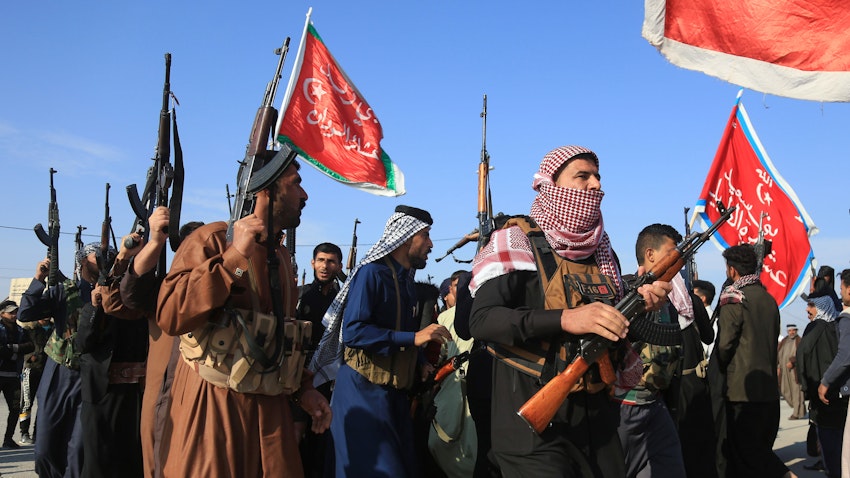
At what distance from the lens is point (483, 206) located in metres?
10.1

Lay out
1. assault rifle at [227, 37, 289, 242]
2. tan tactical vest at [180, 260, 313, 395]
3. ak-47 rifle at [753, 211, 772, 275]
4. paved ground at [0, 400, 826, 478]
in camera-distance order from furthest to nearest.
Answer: ak-47 rifle at [753, 211, 772, 275], paved ground at [0, 400, 826, 478], assault rifle at [227, 37, 289, 242], tan tactical vest at [180, 260, 313, 395]

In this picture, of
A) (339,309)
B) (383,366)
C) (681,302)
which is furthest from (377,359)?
(681,302)

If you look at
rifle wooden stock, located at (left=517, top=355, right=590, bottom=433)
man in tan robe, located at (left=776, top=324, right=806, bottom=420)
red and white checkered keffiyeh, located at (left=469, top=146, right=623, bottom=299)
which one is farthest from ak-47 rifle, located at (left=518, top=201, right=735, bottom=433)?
man in tan robe, located at (left=776, top=324, right=806, bottom=420)

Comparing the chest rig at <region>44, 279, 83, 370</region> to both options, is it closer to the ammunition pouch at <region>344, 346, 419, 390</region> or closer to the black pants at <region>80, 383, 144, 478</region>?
the black pants at <region>80, 383, 144, 478</region>

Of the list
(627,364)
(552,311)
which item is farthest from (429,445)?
(552,311)

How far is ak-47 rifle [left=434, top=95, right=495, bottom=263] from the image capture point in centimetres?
933

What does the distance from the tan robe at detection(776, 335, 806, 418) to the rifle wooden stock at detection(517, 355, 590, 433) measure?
1199 cm

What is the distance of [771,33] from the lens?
3.63 m

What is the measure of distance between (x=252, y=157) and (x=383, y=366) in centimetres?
197

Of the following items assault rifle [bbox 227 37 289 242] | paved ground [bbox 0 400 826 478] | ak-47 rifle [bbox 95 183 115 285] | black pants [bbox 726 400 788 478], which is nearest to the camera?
assault rifle [bbox 227 37 289 242]

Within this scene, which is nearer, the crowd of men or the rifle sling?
the crowd of men

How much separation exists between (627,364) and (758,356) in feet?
11.7

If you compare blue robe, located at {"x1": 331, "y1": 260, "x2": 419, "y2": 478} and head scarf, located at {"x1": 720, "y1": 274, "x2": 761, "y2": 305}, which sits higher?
head scarf, located at {"x1": 720, "y1": 274, "x2": 761, "y2": 305}

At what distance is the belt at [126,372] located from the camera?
206 inches
